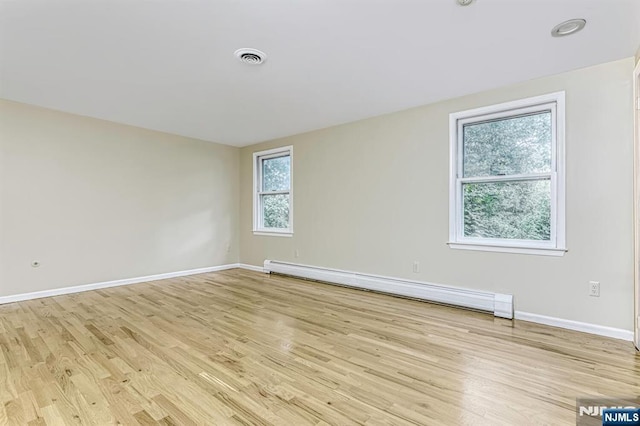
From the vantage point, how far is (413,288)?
3.86 m

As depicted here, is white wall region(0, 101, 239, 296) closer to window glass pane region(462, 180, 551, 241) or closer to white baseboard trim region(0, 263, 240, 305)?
white baseboard trim region(0, 263, 240, 305)

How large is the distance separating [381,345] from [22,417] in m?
2.24

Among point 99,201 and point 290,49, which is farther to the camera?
point 99,201

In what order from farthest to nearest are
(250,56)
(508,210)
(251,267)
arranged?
(251,267) < (508,210) < (250,56)

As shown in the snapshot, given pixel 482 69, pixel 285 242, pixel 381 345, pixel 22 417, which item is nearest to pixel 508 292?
pixel 381 345

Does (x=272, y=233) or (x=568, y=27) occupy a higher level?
(x=568, y=27)

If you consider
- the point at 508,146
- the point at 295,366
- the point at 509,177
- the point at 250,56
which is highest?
the point at 250,56

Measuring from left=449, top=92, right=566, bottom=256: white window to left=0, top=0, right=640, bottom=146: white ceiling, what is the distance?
38 cm

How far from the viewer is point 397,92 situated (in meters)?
3.51

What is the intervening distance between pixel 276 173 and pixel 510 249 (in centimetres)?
402

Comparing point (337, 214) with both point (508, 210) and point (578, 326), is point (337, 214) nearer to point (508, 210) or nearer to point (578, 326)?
point (508, 210)

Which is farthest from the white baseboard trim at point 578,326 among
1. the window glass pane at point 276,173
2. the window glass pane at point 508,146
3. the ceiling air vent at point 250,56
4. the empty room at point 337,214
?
the window glass pane at point 276,173

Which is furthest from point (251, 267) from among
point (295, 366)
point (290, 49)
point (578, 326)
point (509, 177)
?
point (578, 326)

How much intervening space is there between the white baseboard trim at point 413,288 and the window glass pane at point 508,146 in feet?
4.40
